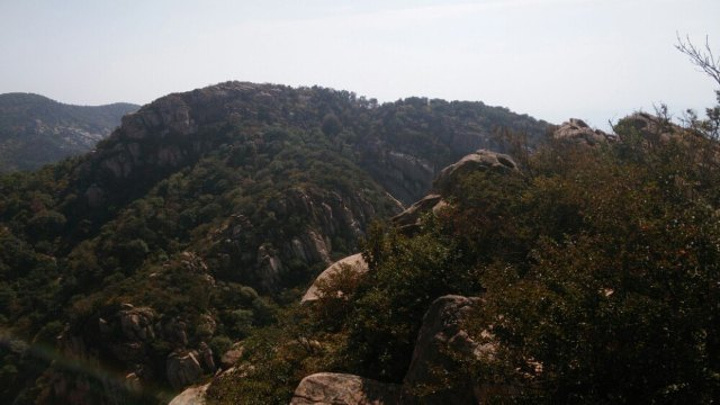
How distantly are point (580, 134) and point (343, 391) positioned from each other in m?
44.9

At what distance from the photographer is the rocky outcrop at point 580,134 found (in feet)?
160

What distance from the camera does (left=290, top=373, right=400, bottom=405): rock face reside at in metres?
15.3

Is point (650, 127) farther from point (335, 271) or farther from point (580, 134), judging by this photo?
point (335, 271)

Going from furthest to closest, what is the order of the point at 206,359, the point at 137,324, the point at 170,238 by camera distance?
the point at 170,238 < the point at 137,324 < the point at 206,359

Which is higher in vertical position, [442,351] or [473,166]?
[473,166]

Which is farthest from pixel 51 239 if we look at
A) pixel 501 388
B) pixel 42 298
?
pixel 501 388

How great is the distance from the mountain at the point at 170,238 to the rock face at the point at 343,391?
15.0 metres

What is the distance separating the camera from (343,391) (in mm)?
15688

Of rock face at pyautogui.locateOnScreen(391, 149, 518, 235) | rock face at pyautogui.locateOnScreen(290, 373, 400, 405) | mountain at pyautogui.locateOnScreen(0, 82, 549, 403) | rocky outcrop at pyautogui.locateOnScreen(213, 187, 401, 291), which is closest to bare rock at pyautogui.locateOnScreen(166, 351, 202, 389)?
mountain at pyautogui.locateOnScreen(0, 82, 549, 403)

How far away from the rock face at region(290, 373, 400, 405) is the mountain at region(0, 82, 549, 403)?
15.0 metres

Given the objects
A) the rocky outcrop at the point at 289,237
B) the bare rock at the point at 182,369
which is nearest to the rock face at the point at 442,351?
the bare rock at the point at 182,369

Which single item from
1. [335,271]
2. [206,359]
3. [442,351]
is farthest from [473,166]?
[206,359]

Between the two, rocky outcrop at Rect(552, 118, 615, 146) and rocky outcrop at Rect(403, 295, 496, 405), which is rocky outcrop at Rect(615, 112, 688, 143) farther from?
rocky outcrop at Rect(403, 295, 496, 405)

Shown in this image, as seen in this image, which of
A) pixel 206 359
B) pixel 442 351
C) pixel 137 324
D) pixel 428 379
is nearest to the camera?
pixel 442 351
